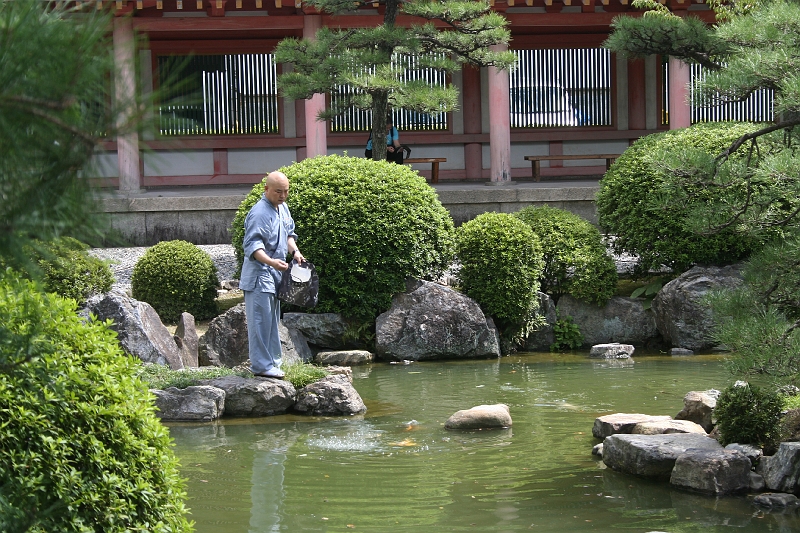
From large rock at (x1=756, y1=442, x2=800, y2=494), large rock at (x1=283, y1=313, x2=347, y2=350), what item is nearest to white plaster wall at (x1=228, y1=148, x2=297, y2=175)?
large rock at (x1=283, y1=313, x2=347, y2=350)

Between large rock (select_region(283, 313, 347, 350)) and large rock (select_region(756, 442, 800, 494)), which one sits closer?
large rock (select_region(756, 442, 800, 494))

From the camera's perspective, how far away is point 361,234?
434 inches

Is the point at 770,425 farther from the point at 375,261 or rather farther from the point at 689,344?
the point at 375,261

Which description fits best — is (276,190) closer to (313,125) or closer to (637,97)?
(313,125)

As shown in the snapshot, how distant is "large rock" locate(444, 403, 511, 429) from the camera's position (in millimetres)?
7402

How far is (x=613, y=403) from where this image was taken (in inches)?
323

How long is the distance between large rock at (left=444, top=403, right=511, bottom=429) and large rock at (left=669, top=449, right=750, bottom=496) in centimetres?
190

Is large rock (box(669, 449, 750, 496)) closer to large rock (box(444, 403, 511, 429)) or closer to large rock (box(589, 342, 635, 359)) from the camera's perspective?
large rock (box(444, 403, 511, 429))

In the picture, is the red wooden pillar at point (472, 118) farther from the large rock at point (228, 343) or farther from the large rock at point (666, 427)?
the large rock at point (666, 427)

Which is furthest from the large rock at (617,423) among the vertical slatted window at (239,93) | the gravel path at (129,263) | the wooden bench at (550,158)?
the vertical slatted window at (239,93)

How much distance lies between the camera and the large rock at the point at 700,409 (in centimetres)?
701

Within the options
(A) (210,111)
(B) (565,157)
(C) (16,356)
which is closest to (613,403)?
(C) (16,356)

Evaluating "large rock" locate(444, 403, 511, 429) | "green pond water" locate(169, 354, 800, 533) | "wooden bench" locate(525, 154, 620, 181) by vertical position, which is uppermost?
"wooden bench" locate(525, 154, 620, 181)

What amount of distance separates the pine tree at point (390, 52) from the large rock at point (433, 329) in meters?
2.73
